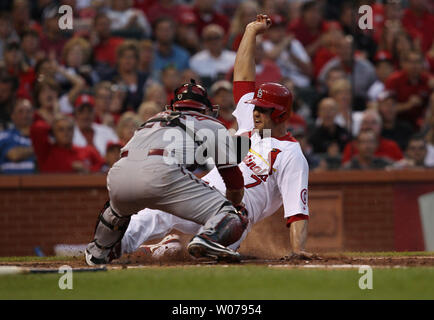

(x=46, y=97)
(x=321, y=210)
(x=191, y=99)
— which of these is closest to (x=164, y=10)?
(x=46, y=97)

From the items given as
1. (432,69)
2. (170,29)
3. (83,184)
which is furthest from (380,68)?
(83,184)

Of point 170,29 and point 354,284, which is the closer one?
point 354,284

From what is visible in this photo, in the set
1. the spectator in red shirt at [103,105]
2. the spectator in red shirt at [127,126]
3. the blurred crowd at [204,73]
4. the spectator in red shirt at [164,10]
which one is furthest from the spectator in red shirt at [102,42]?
the spectator in red shirt at [127,126]

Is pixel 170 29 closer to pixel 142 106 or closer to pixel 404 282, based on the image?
pixel 142 106

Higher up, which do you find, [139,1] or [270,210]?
[139,1]

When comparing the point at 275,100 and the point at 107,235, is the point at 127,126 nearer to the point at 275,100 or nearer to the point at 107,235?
the point at 275,100

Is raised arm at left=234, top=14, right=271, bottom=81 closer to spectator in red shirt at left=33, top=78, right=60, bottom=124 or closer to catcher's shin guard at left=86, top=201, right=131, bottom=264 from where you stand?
catcher's shin guard at left=86, top=201, right=131, bottom=264
